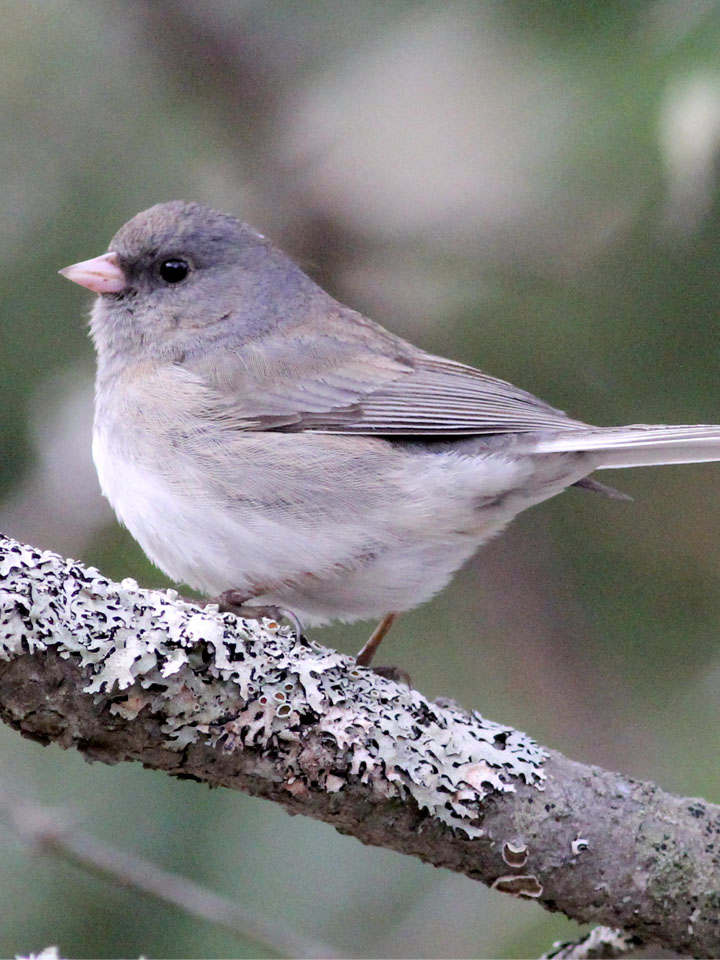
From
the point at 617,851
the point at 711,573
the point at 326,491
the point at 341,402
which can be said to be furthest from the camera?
the point at 711,573

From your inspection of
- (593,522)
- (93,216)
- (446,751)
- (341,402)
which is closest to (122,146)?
(93,216)

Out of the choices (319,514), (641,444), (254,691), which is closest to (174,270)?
(319,514)

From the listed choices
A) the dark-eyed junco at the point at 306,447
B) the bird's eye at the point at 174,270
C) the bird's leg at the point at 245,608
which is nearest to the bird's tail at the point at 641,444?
the dark-eyed junco at the point at 306,447

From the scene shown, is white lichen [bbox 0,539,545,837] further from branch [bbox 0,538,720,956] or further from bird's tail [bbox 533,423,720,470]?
bird's tail [bbox 533,423,720,470]

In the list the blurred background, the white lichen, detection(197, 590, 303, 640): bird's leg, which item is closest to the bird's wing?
the blurred background

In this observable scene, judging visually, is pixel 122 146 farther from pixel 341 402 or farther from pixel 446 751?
pixel 446 751

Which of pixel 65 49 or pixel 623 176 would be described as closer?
pixel 623 176

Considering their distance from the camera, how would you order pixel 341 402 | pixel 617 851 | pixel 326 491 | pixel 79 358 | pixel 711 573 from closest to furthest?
1. pixel 617 851
2. pixel 326 491
3. pixel 341 402
4. pixel 711 573
5. pixel 79 358

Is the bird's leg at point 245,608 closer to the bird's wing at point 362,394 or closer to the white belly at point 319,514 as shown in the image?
the white belly at point 319,514
